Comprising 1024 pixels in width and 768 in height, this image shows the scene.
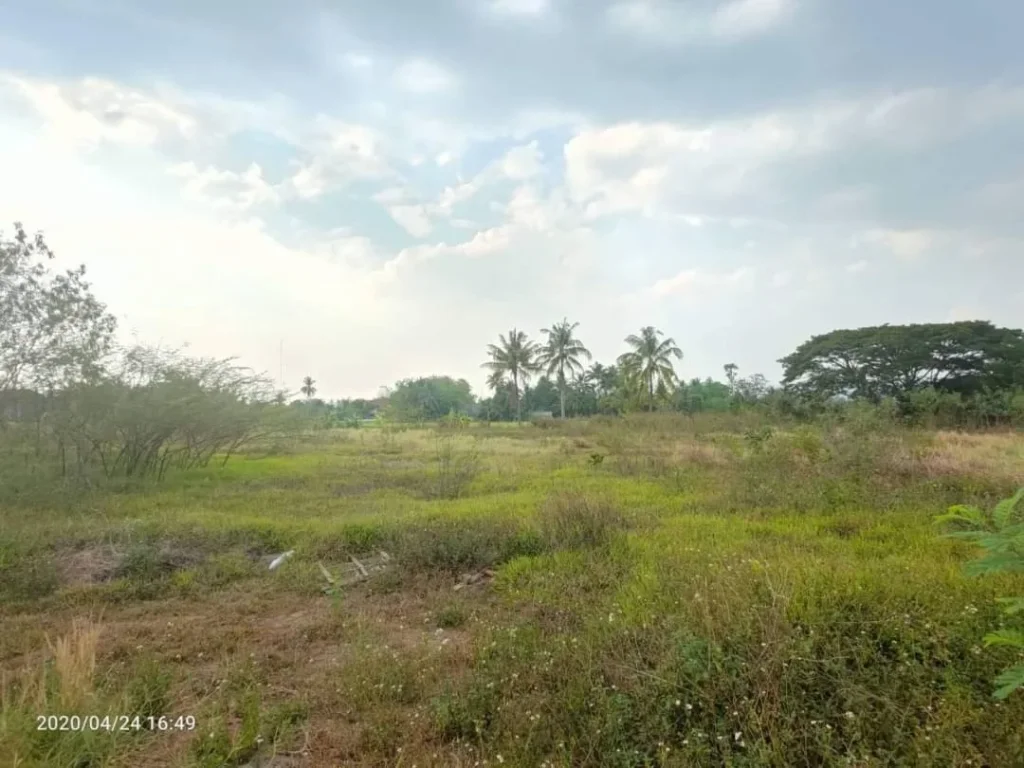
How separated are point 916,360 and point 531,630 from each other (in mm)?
33823

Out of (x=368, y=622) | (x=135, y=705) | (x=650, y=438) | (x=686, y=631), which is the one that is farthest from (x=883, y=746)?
(x=650, y=438)

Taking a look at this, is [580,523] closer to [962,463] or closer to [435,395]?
[962,463]

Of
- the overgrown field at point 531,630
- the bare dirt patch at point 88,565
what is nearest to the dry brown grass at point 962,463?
the overgrown field at point 531,630

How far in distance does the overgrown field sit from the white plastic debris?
10 cm

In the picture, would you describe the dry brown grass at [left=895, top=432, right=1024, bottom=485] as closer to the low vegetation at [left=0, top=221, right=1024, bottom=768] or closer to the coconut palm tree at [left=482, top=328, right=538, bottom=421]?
the low vegetation at [left=0, top=221, right=1024, bottom=768]

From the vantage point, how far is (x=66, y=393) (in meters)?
10.6

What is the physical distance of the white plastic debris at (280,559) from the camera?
6.06m

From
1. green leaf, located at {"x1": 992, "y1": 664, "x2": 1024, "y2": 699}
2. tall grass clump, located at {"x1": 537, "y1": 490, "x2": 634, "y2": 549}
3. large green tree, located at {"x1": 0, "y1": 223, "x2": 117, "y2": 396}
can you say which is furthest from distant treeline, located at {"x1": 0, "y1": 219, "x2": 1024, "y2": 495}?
green leaf, located at {"x1": 992, "y1": 664, "x2": 1024, "y2": 699}

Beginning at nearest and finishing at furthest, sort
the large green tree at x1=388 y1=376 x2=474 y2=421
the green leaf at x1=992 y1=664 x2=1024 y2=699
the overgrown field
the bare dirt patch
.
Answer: the green leaf at x1=992 y1=664 x2=1024 y2=699 < the overgrown field < the bare dirt patch < the large green tree at x1=388 y1=376 x2=474 y2=421

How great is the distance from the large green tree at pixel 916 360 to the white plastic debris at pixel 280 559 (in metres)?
29.1

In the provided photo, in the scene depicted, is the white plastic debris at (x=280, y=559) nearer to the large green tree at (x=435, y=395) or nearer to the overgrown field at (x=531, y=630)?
the overgrown field at (x=531, y=630)

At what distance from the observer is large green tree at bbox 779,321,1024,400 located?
93.0 ft

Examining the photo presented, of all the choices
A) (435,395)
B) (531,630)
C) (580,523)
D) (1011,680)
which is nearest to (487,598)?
(531,630)

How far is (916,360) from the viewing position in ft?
96.8
